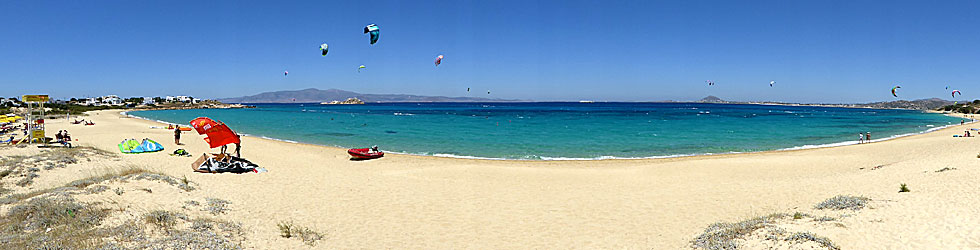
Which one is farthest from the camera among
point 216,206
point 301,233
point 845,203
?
point 216,206

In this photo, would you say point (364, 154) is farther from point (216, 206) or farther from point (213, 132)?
point (216, 206)

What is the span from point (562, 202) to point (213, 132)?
991 centimetres

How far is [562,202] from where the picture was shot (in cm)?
1053

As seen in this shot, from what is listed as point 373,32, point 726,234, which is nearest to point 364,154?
point 373,32

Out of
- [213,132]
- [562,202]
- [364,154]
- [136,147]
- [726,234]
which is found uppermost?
[213,132]

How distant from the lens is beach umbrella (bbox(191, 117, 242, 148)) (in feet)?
38.7

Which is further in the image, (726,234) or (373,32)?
(373,32)

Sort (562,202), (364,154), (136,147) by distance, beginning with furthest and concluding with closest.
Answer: (364,154) → (136,147) → (562,202)

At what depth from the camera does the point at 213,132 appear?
12242 mm

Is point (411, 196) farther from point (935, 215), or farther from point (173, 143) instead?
point (173, 143)

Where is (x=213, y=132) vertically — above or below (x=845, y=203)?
above

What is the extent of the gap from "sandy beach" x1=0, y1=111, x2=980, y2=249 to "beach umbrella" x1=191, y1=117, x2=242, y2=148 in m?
1.01

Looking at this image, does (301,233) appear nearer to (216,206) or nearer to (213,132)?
(216,206)

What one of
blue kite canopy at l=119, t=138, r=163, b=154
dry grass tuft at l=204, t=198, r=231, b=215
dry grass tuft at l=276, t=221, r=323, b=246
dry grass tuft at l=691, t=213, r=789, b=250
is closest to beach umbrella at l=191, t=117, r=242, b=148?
dry grass tuft at l=204, t=198, r=231, b=215
